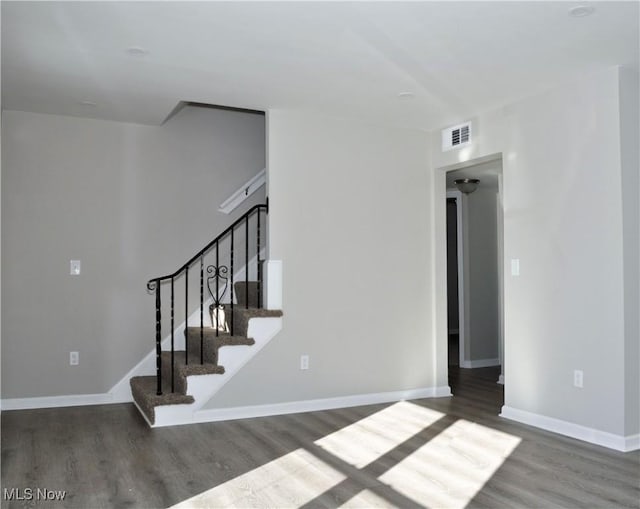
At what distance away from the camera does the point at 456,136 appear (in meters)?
5.30

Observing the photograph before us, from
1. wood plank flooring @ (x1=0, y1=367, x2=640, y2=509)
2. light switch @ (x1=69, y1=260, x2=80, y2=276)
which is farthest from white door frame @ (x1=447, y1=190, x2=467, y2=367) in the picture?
light switch @ (x1=69, y1=260, x2=80, y2=276)

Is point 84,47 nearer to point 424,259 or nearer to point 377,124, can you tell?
point 377,124

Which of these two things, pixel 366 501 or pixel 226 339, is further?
pixel 226 339

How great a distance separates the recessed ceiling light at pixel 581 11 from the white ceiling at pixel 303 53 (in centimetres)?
4

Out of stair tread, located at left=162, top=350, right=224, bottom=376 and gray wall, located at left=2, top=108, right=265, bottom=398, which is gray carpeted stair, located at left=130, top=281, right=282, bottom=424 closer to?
stair tread, located at left=162, top=350, right=224, bottom=376

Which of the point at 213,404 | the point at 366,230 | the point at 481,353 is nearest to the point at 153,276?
the point at 213,404

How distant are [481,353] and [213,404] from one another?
12.9 ft

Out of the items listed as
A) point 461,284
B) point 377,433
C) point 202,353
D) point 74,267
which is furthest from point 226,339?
point 461,284

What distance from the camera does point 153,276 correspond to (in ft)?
17.7

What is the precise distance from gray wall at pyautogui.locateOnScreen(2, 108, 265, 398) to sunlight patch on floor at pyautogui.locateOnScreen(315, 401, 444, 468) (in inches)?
84.7

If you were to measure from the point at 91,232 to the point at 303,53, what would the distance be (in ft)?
8.78

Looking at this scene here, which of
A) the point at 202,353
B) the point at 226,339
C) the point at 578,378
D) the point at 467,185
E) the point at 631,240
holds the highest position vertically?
the point at 467,185

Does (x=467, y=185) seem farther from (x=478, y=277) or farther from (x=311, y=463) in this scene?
(x=311, y=463)

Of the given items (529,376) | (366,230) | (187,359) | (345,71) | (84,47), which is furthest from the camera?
(366,230)
